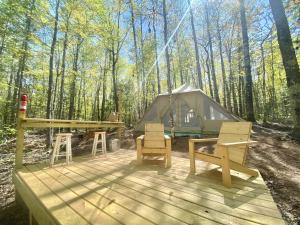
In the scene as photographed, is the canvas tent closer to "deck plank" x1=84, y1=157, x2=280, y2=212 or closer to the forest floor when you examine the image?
the forest floor

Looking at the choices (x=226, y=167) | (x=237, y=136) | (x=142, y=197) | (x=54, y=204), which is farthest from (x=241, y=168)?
(x=54, y=204)

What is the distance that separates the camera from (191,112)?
865 centimetres

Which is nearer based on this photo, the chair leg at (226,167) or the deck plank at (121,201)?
the deck plank at (121,201)

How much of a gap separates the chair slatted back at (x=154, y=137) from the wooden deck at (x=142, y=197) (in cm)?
89

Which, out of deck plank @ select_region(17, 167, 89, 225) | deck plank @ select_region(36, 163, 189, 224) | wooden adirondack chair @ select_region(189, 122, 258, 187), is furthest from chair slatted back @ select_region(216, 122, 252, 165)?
deck plank @ select_region(17, 167, 89, 225)

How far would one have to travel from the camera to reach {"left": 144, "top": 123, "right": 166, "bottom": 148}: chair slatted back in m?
4.36

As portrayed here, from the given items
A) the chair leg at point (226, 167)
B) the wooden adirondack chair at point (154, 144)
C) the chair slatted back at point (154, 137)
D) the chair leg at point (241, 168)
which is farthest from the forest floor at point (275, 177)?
the chair slatted back at point (154, 137)

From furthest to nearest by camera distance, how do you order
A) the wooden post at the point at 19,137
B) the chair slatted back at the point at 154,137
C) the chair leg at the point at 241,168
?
the chair slatted back at the point at 154,137, the wooden post at the point at 19,137, the chair leg at the point at 241,168

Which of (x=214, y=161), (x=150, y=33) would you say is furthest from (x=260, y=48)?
(x=214, y=161)

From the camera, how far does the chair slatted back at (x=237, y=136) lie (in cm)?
305

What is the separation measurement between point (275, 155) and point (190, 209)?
3535mm

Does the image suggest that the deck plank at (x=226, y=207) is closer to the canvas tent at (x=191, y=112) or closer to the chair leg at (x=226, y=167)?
the chair leg at (x=226, y=167)

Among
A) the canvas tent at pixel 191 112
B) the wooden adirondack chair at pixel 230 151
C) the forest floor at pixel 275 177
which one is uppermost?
the canvas tent at pixel 191 112

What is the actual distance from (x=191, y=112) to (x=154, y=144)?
4.69 metres
